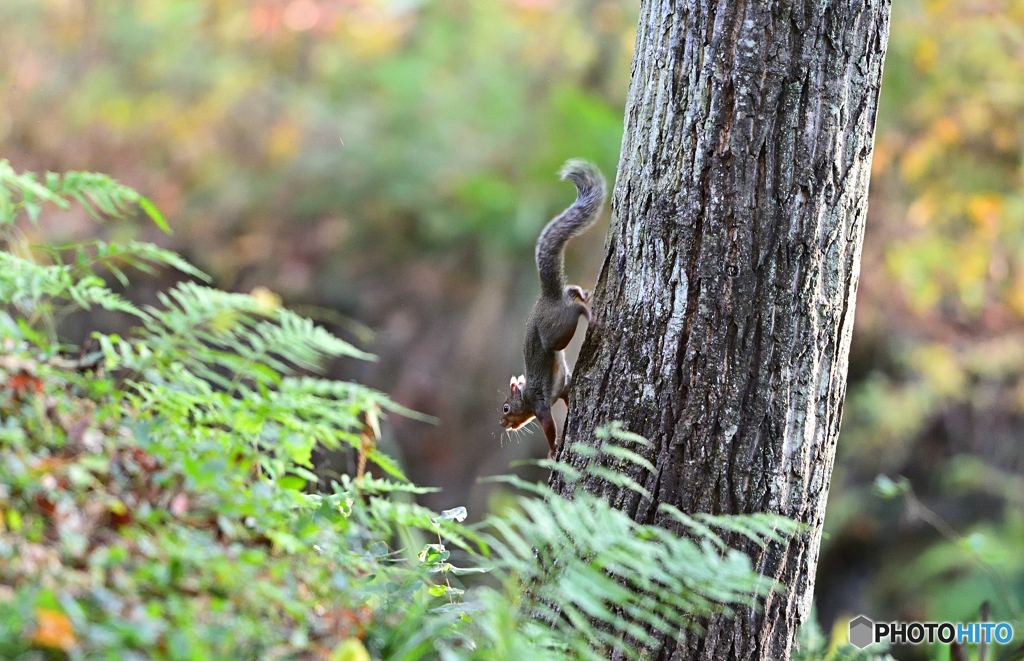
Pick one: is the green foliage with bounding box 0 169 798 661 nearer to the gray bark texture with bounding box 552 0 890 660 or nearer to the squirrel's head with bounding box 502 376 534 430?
the gray bark texture with bounding box 552 0 890 660

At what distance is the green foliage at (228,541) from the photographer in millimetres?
1097

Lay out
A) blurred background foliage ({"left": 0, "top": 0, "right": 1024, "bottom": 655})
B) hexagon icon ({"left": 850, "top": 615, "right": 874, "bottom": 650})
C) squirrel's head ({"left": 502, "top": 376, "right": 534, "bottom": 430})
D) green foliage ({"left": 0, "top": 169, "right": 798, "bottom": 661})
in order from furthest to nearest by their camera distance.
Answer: blurred background foliage ({"left": 0, "top": 0, "right": 1024, "bottom": 655}), hexagon icon ({"left": 850, "top": 615, "right": 874, "bottom": 650}), squirrel's head ({"left": 502, "top": 376, "right": 534, "bottom": 430}), green foliage ({"left": 0, "top": 169, "right": 798, "bottom": 661})

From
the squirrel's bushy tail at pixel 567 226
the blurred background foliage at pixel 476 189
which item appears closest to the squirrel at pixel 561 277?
the squirrel's bushy tail at pixel 567 226

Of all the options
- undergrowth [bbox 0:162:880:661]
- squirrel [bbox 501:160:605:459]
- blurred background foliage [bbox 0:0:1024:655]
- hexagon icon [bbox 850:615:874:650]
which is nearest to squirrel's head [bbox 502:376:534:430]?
squirrel [bbox 501:160:605:459]

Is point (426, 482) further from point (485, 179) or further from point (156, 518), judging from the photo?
point (156, 518)

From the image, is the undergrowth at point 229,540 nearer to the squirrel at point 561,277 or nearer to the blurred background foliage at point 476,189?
the squirrel at point 561,277

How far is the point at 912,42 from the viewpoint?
5734 millimetres

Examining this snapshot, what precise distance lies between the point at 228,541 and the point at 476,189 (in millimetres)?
5191

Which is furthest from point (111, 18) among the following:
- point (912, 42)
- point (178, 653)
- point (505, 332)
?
point (178, 653)

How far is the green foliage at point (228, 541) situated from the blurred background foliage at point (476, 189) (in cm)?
391

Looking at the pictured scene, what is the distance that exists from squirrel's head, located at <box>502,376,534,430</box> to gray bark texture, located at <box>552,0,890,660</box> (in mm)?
1058

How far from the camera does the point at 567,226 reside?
8.20 ft

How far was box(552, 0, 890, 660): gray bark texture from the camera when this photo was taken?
1.80 meters

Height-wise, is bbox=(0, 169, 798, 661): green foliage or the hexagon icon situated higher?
bbox=(0, 169, 798, 661): green foliage
